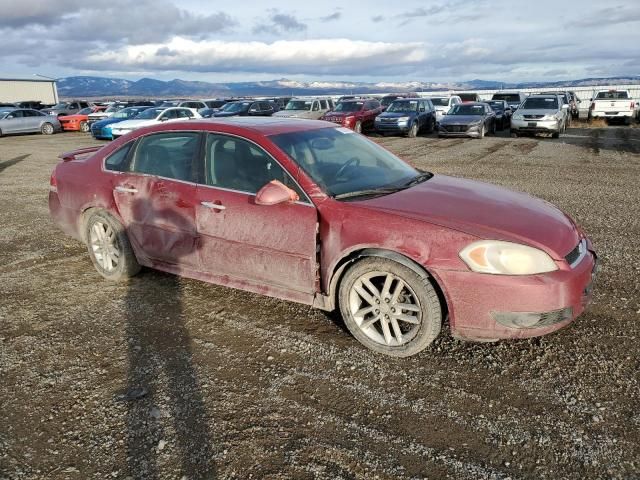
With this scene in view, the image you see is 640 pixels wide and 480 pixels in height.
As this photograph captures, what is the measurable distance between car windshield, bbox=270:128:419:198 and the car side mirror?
27 centimetres

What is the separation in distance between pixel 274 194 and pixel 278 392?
1311mm

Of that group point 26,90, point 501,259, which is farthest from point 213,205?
point 26,90

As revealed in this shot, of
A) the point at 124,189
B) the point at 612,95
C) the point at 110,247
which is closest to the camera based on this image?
the point at 124,189

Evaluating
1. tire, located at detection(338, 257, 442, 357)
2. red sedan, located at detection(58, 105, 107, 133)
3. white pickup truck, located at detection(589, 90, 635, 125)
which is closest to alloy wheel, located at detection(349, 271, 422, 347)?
tire, located at detection(338, 257, 442, 357)

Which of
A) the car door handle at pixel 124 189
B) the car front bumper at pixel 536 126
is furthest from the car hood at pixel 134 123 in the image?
the car door handle at pixel 124 189

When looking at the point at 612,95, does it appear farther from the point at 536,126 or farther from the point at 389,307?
the point at 389,307

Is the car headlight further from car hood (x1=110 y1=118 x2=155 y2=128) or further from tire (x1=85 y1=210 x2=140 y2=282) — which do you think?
car hood (x1=110 y1=118 x2=155 y2=128)

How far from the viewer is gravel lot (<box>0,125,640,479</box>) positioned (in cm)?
248

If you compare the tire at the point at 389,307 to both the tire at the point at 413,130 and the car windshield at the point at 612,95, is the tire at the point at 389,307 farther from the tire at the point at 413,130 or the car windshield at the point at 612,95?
the car windshield at the point at 612,95

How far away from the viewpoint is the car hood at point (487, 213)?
3.18 metres

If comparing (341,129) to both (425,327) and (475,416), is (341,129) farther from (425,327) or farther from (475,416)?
(475,416)

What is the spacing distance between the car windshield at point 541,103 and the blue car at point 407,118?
4.16 metres

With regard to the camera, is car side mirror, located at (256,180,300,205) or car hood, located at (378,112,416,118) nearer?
car side mirror, located at (256,180,300,205)

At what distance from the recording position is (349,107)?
75.7 ft
